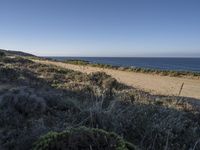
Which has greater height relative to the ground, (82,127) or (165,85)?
(82,127)

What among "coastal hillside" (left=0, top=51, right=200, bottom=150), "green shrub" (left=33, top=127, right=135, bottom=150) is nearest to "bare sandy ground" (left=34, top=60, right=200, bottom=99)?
"coastal hillside" (left=0, top=51, right=200, bottom=150)

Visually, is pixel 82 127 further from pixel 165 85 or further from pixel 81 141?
pixel 165 85

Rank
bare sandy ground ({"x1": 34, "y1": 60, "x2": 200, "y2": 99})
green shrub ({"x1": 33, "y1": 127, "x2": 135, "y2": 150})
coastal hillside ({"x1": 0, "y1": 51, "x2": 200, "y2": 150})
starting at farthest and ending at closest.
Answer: bare sandy ground ({"x1": 34, "y1": 60, "x2": 200, "y2": 99}) < coastal hillside ({"x1": 0, "y1": 51, "x2": 200, "y2": 150}) < green shrub ({"x1": 33, "y1": 127, "x2": 135, "y2": 150})

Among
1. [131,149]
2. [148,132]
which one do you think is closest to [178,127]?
[148,132]

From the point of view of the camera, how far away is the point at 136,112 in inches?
336

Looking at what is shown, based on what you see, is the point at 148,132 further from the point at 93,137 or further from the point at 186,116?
the point at 186,116

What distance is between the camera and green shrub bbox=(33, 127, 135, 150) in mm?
5211

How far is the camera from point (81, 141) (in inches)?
209

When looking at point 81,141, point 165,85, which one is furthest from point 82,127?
point 165,85

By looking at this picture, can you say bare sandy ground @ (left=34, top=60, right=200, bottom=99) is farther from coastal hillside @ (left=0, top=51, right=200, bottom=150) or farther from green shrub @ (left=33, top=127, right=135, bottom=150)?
green shrub @ (left=33, top=127, right=135, bottom=150)

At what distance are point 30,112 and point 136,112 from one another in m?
2.21

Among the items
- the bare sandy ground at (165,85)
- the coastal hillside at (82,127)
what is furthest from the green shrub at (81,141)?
the bare sandy ground at (165,85)

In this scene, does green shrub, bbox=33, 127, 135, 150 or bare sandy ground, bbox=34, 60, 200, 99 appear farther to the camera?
bare sandy ground, bbox=34, 60, 200, 99

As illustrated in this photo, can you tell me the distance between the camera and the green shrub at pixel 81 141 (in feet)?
17.1
